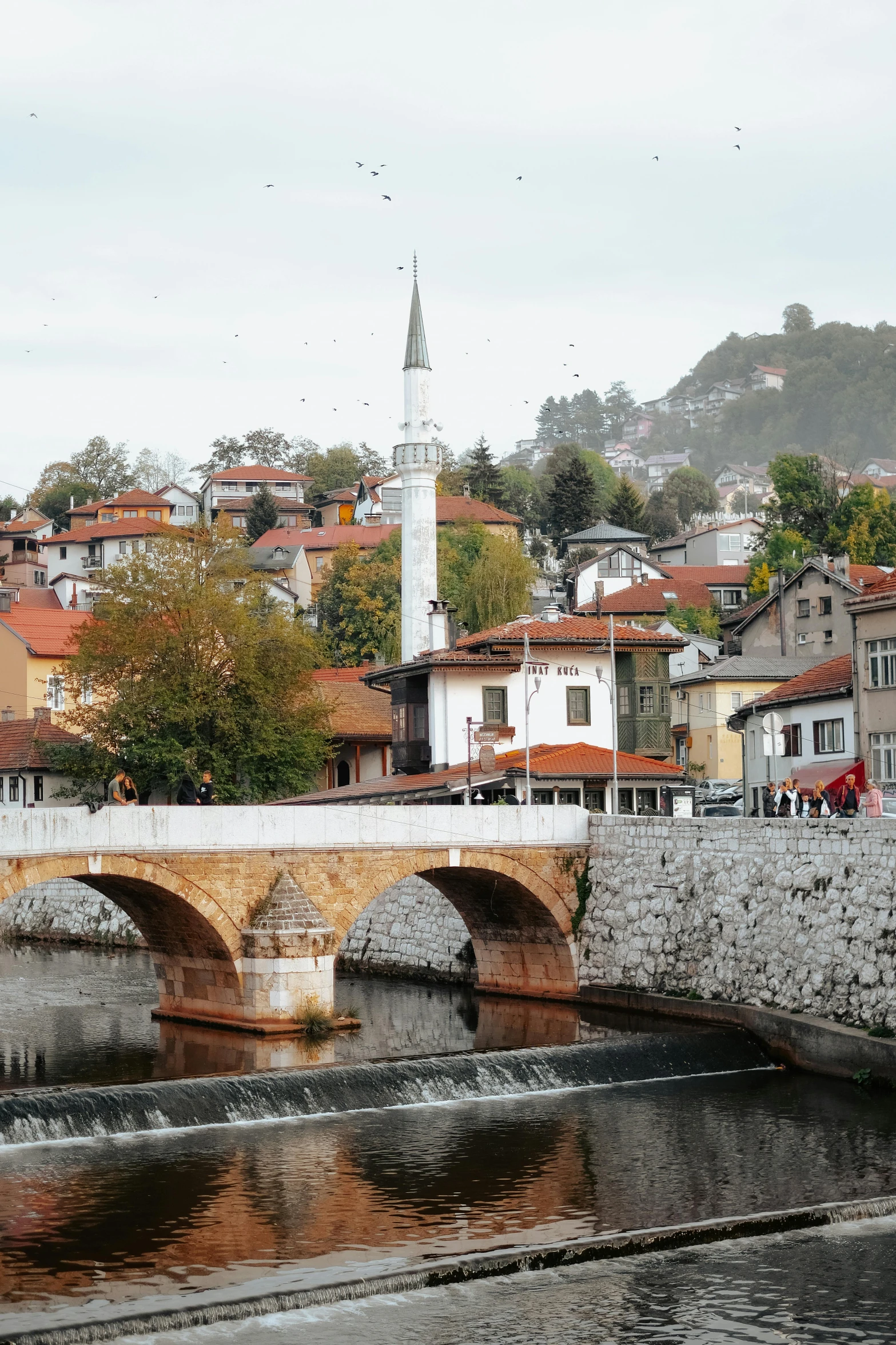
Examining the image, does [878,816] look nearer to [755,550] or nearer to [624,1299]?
[624,1299]

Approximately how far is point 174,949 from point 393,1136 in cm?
1065

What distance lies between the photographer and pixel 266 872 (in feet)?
102

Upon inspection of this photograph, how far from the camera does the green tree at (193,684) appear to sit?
5497 centimetres

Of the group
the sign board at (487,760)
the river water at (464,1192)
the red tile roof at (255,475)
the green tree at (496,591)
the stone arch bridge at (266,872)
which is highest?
the red tile roof at (255,475)

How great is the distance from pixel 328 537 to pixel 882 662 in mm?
74130

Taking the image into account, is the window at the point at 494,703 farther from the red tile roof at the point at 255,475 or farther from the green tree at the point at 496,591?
the red tile roof at the point at 255,475

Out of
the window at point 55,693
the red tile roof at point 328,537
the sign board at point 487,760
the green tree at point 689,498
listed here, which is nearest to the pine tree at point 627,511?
the red tile roof at point 328,537

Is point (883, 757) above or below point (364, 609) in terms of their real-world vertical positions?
below

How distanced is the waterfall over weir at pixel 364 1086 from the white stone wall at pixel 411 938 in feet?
34.1

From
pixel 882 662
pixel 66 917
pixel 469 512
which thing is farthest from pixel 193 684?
pixel 469 512

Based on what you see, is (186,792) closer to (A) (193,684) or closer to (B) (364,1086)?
(A) (193,684)

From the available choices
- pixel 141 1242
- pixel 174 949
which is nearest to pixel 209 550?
pixel 174 949

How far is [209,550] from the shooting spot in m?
57.9

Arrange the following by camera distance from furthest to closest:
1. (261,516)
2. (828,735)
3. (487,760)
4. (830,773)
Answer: (261,516), (828,735), (487,760), (830,773)
